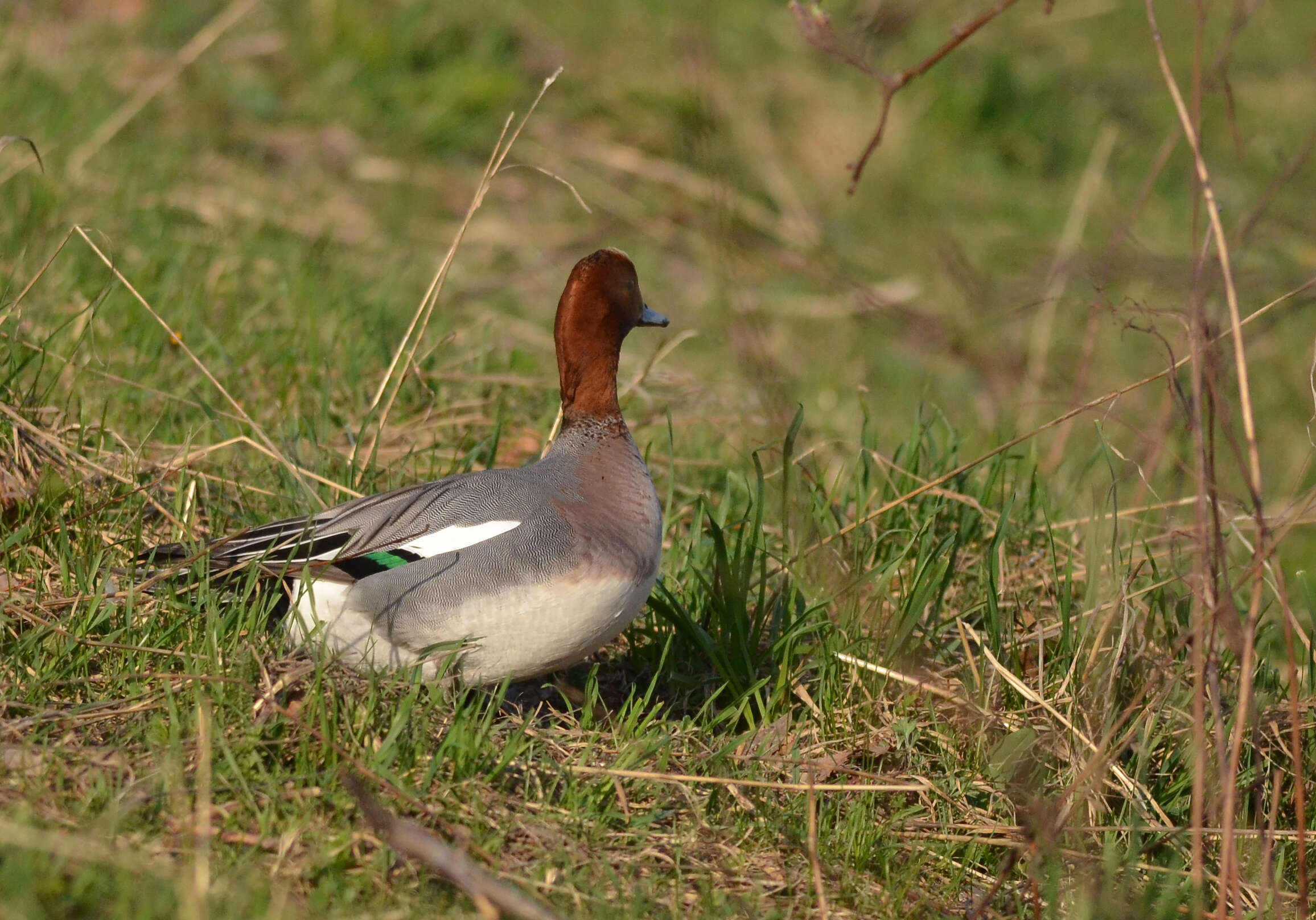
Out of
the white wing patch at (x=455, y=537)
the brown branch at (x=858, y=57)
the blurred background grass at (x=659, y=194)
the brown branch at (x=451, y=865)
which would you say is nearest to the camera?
the brown branch at (x=451, y=865)

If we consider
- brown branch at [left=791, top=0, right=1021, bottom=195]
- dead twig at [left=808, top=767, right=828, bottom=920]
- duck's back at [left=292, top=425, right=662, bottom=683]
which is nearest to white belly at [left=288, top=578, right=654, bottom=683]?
duck's back at [left=292, top=425, right=662, bottom=683]

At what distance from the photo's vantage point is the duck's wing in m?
3.03

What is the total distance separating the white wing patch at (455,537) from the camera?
9.87ft

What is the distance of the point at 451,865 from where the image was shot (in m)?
2.12

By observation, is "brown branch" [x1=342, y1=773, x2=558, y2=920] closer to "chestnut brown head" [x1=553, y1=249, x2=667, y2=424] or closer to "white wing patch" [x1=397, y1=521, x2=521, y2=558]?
"white wing patch" [x1=397, y1=521, x2=521, y2=558]

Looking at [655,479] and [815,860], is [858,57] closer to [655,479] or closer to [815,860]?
[815,860]

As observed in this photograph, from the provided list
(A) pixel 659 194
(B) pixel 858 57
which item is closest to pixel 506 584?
(B) pixel 858 57

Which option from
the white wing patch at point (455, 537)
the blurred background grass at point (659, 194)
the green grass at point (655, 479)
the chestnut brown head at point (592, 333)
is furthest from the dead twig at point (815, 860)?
the blurred background grass at point (659, 194)

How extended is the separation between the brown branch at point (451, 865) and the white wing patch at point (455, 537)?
738mm

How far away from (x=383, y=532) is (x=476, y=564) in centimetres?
26

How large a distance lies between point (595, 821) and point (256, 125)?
215 inches

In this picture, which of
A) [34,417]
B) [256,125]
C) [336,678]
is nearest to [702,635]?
[336,678]

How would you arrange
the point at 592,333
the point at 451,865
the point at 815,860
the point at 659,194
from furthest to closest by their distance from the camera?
the point at 659,194 < the point at 592,333 < the point at 815,860 < the point at 451,865

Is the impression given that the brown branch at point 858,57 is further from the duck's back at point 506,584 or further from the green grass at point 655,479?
the duck's back at point 506,584
